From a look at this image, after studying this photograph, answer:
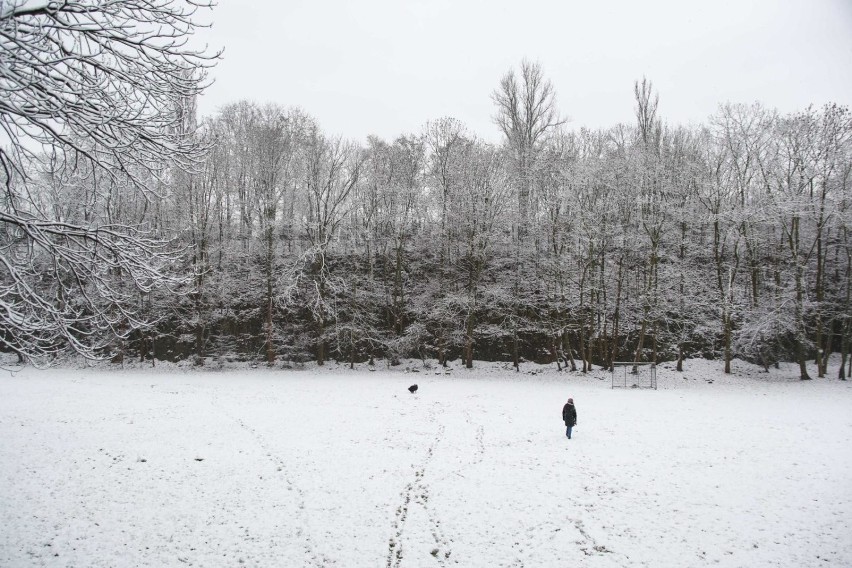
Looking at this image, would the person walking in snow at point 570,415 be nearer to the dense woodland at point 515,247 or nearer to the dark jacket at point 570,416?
the dark jacket at point 570,416

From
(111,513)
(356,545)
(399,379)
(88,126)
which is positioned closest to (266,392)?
(399,379)

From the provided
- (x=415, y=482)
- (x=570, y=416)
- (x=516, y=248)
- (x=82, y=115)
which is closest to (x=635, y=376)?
(x=516, y=248)

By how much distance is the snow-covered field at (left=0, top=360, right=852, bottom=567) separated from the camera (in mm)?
8039

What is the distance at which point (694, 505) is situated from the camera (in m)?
9.72

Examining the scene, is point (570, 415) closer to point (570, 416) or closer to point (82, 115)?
point (570, 416)

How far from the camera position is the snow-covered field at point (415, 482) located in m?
8.04

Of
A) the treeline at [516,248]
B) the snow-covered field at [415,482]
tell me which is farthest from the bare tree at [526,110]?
the snow-covered field at [415,482]

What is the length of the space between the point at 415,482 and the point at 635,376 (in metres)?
19.9

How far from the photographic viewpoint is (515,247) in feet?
104

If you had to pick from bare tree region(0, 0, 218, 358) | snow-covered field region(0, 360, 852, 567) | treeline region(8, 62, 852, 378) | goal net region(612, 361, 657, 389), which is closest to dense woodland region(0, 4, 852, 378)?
treeline region(8, 62, 852, 378)

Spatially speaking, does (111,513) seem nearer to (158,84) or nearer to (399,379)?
(158,84)

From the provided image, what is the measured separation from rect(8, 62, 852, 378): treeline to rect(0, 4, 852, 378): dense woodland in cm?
15

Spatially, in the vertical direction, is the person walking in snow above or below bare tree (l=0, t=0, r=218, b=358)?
below

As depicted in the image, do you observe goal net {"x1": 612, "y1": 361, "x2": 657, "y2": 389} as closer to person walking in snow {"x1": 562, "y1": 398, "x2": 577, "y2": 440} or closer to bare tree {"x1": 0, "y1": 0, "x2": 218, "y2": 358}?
person walking in snow {"x1": 562, "y1": 398, "x2": 577, "y2": 440}
